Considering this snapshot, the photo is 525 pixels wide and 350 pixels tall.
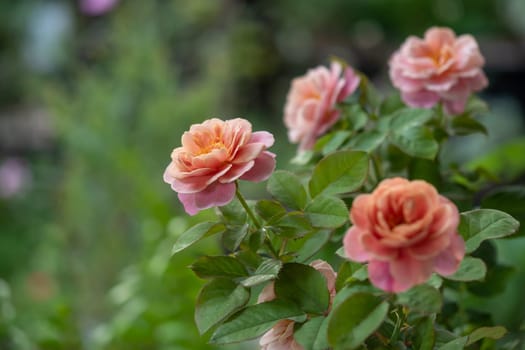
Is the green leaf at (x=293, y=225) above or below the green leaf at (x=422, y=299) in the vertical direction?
above

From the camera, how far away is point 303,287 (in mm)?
360

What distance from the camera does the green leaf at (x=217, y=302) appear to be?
1.18ft

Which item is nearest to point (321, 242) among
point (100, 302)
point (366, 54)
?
point (100, 302)

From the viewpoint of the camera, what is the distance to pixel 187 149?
365 mm

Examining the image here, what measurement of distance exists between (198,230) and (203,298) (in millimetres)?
33

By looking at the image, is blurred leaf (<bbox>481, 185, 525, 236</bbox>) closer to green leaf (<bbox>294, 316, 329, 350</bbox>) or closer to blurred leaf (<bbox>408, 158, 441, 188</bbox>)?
blurred leaf (<bbox>408, 158, 441, 188</bbox>)

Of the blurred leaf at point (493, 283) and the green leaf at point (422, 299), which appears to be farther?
the blurred leaf at point (493, 283)

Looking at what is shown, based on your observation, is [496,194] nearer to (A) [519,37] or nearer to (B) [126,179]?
(B) [126,179]

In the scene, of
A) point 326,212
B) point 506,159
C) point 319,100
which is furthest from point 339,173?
point 506,159

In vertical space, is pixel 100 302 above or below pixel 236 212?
below

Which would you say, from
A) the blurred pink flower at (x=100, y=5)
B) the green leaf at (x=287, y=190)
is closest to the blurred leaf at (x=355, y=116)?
the green leaf at (x=287, y=190)

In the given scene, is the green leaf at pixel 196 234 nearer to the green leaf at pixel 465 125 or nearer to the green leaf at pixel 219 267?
the green leaf at pixel 219 267

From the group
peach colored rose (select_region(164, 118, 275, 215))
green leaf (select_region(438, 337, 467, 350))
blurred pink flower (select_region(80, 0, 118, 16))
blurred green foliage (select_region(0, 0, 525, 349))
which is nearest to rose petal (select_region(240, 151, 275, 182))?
peach colored rose (select_region(164, 118, 275, 215))

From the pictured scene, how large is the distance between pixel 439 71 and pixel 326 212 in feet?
0.49
